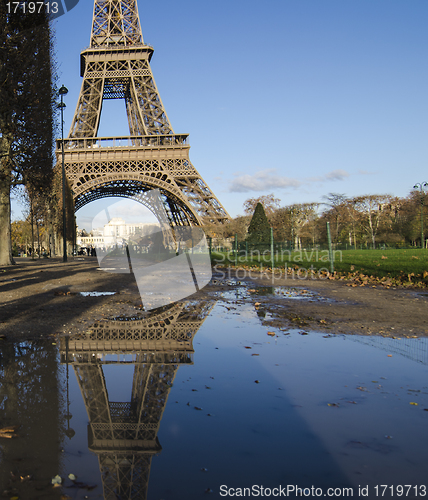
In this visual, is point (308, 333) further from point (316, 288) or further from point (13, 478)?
point (316, 288)

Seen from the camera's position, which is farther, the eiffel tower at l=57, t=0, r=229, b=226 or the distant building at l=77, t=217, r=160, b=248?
the eiffel tower at l=57, t=0, r=229, b=226

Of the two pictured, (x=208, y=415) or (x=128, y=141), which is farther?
(x=128, y=141)

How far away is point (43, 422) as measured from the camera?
246 cm

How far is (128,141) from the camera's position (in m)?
39.0

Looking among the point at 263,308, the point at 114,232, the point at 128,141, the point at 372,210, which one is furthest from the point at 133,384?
the point at 372,210

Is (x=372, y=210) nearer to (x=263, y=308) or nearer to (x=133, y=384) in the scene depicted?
(x=263, y=308)

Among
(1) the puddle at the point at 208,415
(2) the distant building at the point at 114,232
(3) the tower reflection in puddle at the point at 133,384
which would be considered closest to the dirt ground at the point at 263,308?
(3) the tower reflection in puddle at the point at 133,384

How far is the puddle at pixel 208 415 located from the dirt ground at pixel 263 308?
86cm

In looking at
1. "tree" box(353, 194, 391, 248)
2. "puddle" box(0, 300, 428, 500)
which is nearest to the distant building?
"puddle" box(0, 300, 428, 500)

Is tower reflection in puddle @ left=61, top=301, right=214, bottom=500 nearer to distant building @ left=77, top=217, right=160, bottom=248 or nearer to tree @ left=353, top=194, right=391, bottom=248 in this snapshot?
distant building @ left=77, top=217, right=160, bottom=248

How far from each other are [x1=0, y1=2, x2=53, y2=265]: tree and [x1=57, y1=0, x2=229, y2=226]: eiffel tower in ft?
59.0

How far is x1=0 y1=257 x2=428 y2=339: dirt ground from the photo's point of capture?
5305 millimetres

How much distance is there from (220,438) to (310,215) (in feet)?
199

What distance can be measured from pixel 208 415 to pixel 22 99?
1670 cm
